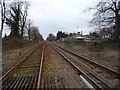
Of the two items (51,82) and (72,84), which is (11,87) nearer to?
(51,82)

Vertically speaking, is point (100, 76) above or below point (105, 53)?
below

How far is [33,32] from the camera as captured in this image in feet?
265

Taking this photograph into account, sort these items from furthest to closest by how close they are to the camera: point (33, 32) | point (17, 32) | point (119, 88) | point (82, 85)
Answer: point (33, 32)
point (17, 32)
point (82, 85)
point (119, 88)

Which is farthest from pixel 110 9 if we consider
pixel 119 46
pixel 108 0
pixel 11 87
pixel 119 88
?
pixel 11 87

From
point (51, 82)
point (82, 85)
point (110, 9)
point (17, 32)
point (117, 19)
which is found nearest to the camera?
point (82, 85)

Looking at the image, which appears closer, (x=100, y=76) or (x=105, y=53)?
(x=100, y=76)

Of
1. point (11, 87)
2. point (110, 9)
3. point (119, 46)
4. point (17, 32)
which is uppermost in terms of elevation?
Result: point (110, 9)

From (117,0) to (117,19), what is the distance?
3.32m

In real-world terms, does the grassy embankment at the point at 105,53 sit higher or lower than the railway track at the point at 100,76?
higher

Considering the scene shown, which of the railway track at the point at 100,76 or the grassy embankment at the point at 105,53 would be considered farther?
the grassy embankment at the point at 105,53

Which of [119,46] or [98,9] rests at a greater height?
[98,9]

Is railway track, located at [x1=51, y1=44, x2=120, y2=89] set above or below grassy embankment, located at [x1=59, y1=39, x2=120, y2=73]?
below

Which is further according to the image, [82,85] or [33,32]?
[33,32]

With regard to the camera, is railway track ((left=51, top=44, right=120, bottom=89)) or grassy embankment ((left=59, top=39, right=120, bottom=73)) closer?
railway track ((left=51, top=44, right=120, bottom=89))
